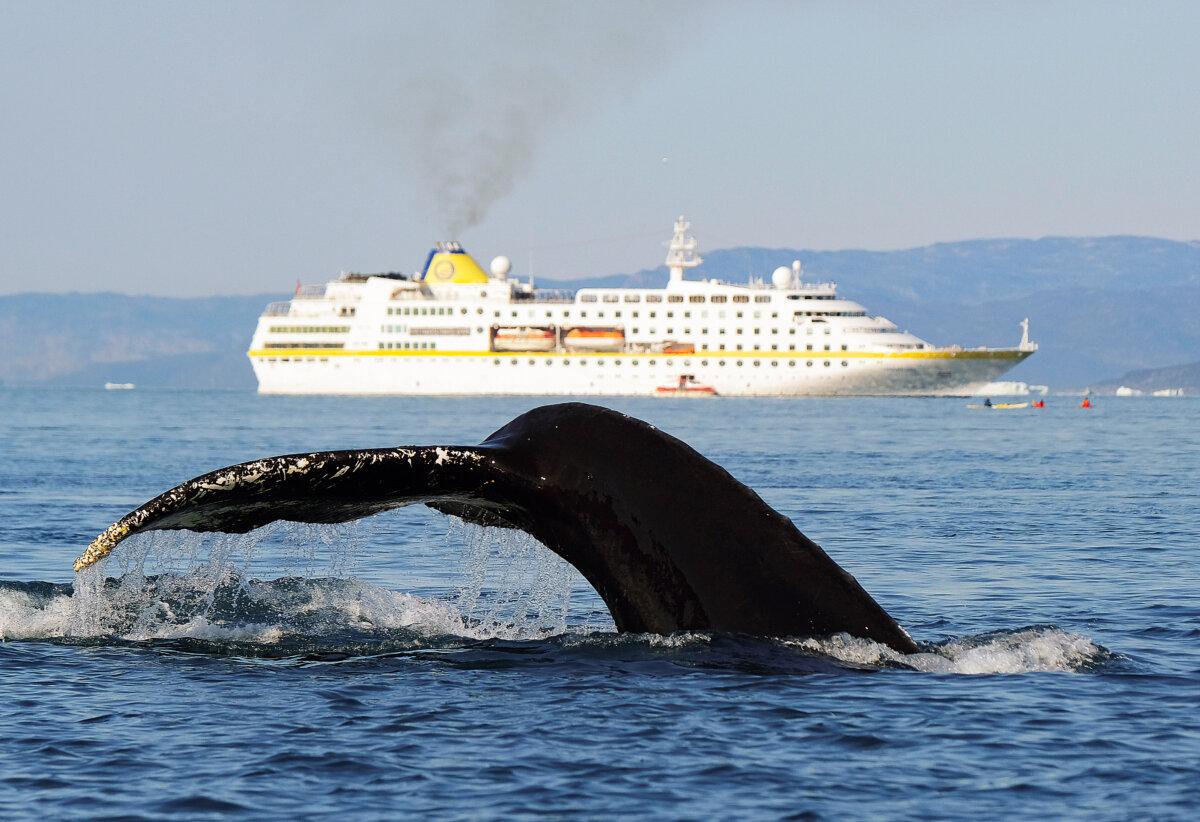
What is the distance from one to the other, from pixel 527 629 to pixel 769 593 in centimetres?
305

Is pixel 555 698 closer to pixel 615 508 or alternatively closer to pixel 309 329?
pixel 615 508

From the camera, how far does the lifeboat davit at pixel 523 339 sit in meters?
109

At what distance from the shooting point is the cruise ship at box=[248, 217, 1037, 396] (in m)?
105

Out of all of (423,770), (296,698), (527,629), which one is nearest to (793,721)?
(423,770)

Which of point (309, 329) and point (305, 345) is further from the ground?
point (309, 329)

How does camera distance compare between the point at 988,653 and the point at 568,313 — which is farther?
the point at 568,313

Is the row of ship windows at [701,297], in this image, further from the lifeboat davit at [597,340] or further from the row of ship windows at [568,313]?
the lifeboat davit at [597,340]

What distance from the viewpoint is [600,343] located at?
108 m

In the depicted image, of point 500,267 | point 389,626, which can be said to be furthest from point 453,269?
point 389,626

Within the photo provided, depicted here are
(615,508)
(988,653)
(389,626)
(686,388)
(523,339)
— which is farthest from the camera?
(523,339)

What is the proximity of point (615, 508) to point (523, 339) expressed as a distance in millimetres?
101510

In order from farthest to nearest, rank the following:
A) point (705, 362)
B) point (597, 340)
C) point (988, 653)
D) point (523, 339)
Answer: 1. point (523, 339)
2. point (597, 340)
3. point (705, 362)
4. point (988, 653)

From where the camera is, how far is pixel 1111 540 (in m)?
18.8

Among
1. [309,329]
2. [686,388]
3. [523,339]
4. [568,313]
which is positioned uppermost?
[568,313]
